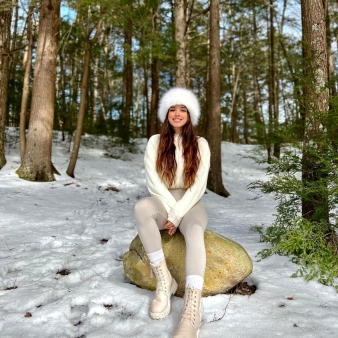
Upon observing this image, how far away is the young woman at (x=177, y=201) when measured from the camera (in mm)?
2143

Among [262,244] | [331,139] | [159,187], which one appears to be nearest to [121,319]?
[159,187]

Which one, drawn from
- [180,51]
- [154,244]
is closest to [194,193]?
[154,244]

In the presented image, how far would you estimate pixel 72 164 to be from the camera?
8125mm

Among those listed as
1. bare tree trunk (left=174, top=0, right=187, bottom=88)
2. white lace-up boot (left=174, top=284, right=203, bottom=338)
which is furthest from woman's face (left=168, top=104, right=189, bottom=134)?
bare tree trunk (left=174, top=0, right=187, bottom=88)

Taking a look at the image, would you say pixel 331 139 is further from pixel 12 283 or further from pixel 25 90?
pixel 25 90

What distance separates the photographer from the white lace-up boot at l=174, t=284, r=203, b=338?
184cm

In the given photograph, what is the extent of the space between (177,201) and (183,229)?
309mm

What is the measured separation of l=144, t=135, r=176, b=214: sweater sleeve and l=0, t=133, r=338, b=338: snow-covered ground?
2.59 feet

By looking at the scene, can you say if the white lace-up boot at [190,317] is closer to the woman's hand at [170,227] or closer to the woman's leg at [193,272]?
the woman's leg at [193,272]

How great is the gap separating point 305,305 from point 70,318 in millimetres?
1712

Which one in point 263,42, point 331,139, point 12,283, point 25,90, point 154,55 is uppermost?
point 263,42

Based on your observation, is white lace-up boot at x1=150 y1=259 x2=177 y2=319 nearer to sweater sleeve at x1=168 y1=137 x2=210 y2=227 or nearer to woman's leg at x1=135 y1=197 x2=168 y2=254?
woman's leg at x1=135 y1=197 x2=168 y2=254

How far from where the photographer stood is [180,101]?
113 inches

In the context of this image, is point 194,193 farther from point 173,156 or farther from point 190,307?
point 190,307
